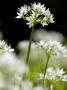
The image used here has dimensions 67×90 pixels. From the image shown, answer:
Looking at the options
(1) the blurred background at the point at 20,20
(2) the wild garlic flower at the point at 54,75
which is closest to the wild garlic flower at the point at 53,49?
(2) the wild garlic flower at the point at 54,75

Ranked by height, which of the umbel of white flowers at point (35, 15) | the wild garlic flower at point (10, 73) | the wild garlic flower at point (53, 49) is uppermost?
the umbel of white flowers at point (35, 15)

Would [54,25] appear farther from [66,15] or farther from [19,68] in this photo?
[19,68]

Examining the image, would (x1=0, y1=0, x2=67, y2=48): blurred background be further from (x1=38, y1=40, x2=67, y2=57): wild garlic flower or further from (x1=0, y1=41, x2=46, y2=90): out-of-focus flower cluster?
(x1=0, y1=41, x2=46, y2=90): out-of-focus flower cluster

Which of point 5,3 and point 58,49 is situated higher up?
point 5,3

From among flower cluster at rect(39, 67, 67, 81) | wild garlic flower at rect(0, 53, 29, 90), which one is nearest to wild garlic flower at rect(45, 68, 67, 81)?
flower cluster at rect(39, 67, 67, 81)

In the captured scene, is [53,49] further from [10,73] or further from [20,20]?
[20,20]

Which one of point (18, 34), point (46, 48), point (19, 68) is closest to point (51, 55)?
point (46, 48)

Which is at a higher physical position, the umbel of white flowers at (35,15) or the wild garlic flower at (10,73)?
the umbel of white flowers at (35,15)

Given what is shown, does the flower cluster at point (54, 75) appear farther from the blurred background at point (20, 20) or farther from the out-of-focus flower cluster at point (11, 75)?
the blurred background at point (20, 20)

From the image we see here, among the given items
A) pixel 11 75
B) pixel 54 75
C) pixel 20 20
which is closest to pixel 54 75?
pixel 54 75
